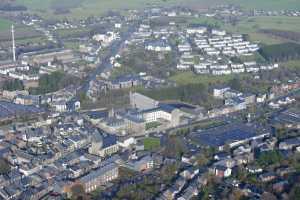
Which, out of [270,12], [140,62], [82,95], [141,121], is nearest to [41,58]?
[140,62]

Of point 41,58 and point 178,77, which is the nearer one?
point 178,77

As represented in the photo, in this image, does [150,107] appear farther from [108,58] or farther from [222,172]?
[108,58]

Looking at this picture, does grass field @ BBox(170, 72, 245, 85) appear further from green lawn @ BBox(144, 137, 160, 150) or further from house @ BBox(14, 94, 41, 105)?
green lawn @ BBox(144, 137, 160, 150)

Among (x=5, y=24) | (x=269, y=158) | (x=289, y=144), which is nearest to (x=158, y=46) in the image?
(x=5, y=24)

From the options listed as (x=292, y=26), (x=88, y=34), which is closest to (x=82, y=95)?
(x=88, y=34)

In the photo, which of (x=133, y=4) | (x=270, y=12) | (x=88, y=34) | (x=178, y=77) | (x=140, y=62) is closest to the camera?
(x=178, y=77)

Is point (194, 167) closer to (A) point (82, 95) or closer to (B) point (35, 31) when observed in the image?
(A) point (82, 95)

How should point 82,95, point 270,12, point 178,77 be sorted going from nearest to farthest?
point 82,95
point 178,77
point 270,12
